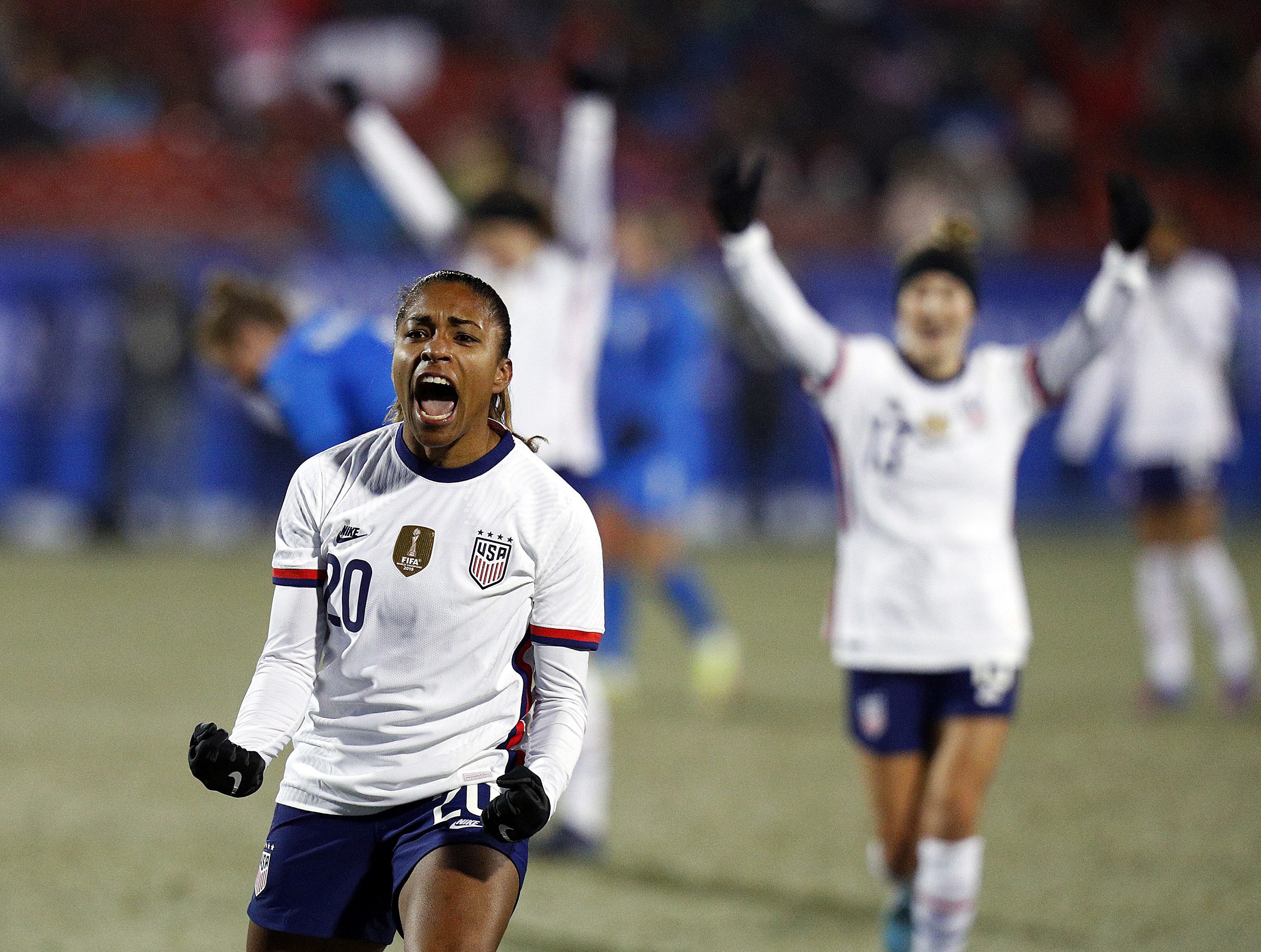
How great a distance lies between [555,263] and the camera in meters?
6.91

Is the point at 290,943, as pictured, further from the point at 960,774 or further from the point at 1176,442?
the point at 1176,442

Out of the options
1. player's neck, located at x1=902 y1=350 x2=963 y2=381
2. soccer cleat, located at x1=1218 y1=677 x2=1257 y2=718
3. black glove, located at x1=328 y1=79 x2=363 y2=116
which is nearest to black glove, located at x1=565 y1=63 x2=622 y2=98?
black glove, located at x1=328 y1=79 x2=363 y2=116

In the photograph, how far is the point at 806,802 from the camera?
7496 mm

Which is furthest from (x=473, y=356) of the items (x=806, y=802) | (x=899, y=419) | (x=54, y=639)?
(x=54, y=639)

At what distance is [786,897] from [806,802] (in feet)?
4.63

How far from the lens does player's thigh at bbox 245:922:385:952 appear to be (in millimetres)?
3387

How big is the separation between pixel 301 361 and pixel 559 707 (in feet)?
7.44

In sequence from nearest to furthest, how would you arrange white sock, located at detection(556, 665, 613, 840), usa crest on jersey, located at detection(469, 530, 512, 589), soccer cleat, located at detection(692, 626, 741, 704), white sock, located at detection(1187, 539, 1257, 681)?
usa crest on jersey, located at detection(469, 530, 512, 589) < white sock, located at detection(556, 665, 613, 840) < white sock, located at detection(1187, 539, 1257, 681) < soccer cleat, located at detection(692, 626, 741, 704)

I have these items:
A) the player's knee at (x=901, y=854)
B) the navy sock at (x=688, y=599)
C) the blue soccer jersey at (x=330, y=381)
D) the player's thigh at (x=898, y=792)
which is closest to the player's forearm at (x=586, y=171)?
the blue soccer jersey at (x=330, y=381)

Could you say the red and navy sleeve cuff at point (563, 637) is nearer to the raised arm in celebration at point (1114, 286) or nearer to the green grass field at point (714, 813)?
the raised arm in celebration at point (1114, 286)

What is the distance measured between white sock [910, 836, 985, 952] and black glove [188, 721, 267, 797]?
2.26 meters

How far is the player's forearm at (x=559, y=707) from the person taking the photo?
10.9 feet

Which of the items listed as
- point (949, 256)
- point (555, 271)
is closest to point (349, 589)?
point (949, 256)

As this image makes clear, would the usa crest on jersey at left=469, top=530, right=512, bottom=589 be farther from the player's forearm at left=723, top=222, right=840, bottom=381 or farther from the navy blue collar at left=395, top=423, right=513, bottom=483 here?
the player's forearm at left=723, top=222, right=840, bottom=381
